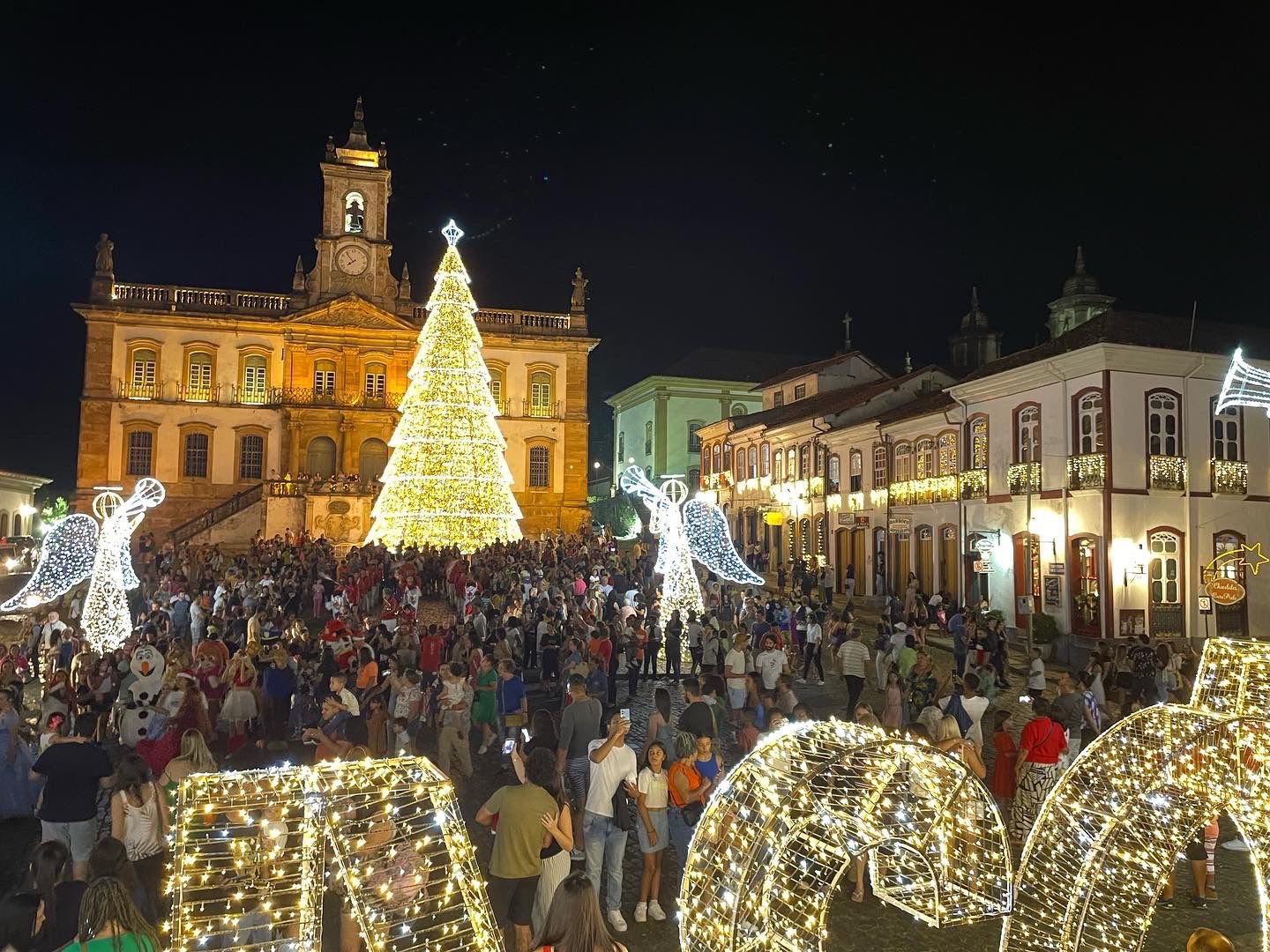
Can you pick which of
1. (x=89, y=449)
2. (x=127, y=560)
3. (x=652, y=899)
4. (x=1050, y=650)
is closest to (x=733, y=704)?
(x=652, y=899)

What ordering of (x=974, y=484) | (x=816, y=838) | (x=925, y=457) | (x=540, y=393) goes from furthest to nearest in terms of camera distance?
(x=540, y=393), (x=925, y=457), (x=974, y=484), (x=816, y=838)

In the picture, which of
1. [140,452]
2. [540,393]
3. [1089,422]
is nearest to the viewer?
[1089,422]

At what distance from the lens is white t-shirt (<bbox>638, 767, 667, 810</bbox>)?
6922 mm

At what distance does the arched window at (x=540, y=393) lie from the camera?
157 feet

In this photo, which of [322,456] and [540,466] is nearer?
[322,456]

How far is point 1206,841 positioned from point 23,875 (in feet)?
31.4

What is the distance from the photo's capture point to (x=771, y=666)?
1258 cm

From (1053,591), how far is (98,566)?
21.4m

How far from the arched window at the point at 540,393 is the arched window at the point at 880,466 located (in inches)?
847

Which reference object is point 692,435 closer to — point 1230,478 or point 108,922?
point 1230,478

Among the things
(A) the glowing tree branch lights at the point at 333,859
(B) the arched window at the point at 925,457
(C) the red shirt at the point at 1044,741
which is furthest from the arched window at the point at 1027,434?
(A) the glowing tree branch lights at the point at 333,859

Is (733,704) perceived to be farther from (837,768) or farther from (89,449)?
(89,449)

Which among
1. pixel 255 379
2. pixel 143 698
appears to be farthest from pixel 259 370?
pixel 143 698

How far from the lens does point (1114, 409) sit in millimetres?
21250
